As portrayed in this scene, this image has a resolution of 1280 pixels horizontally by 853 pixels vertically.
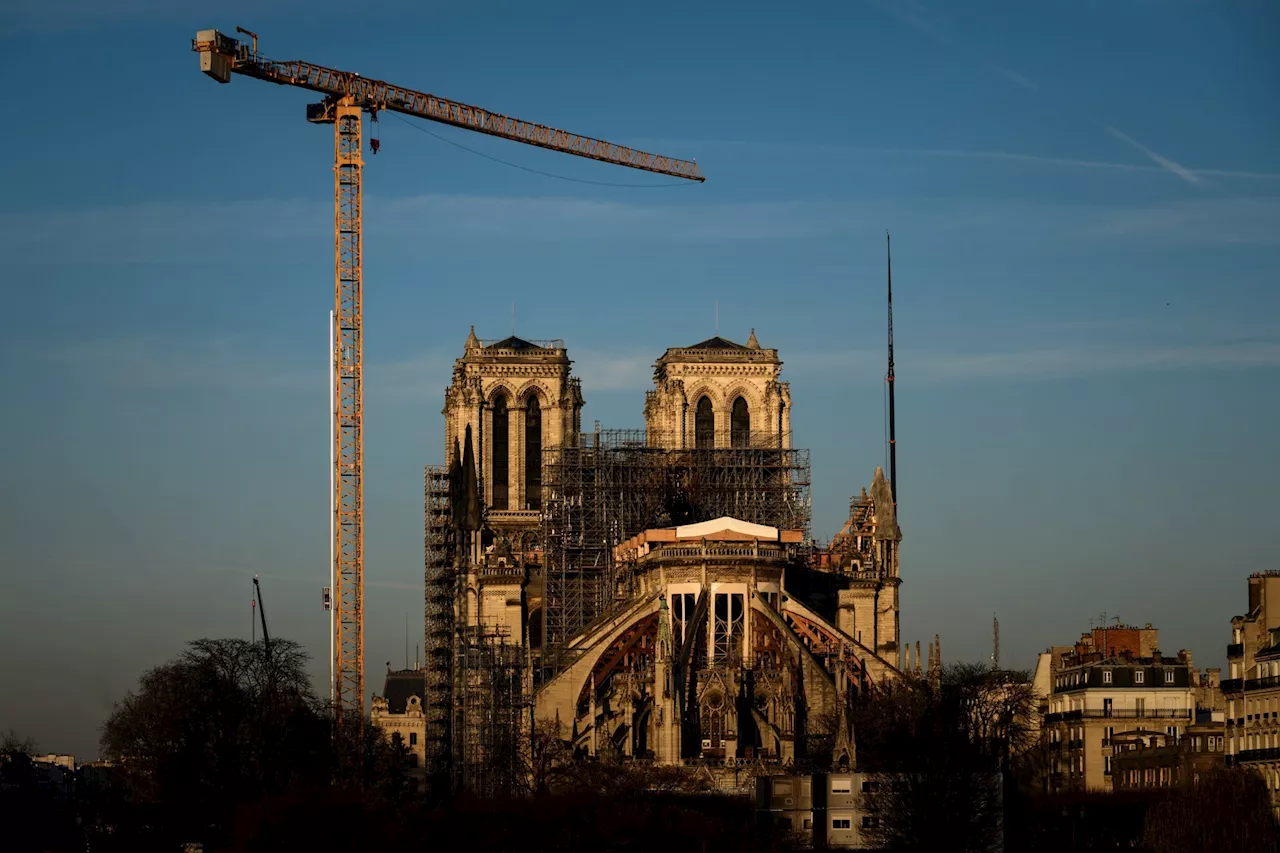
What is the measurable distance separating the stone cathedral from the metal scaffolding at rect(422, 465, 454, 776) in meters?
0.18

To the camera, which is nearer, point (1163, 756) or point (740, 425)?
point (1163, 756)

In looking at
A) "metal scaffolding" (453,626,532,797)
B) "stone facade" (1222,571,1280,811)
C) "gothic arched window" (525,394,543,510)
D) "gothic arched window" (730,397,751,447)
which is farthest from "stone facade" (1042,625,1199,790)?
"gothic arched window" (525,394,543,510)

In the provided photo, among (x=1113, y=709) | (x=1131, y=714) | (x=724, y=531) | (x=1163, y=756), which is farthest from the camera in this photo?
(x=724, y=531)

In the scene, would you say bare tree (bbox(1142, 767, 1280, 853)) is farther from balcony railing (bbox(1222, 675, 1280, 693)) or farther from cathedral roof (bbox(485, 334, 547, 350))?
cathedral roof (bbox(485, 334, 547, 350))

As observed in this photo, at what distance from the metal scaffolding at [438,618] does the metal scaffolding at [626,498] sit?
7188mm

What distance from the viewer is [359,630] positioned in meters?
135

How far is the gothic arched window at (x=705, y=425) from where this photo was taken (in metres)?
169

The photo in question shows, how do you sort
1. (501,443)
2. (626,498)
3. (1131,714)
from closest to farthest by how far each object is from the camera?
(1131,714) < (626,498) < (501,443)

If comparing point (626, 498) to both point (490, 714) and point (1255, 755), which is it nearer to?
point (490, 714)

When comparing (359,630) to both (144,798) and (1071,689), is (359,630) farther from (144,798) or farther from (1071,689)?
(1071,689)

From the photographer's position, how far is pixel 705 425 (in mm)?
169125

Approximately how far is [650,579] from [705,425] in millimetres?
24334

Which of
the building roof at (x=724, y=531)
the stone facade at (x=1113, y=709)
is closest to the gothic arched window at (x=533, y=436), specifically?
the building roof at (x=724, y=531)

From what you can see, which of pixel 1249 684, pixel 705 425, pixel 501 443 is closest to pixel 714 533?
pixel 705 425
